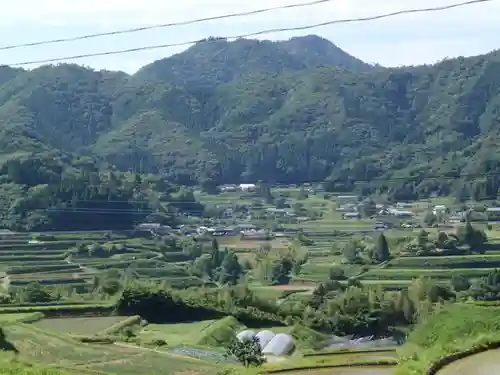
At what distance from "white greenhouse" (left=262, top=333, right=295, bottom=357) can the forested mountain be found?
45025 millimetres

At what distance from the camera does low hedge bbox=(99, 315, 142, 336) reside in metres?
25.0

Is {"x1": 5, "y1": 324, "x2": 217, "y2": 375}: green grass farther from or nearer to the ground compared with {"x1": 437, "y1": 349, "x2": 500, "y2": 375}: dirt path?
nearer to the ground

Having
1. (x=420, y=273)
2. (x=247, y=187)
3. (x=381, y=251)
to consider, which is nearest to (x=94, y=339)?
(x=420, y=273)

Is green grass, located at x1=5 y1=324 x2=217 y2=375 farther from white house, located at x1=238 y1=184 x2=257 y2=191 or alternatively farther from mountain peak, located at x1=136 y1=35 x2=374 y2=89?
mountain peak, located at x1=136 y1=35 x2=374 y2=89

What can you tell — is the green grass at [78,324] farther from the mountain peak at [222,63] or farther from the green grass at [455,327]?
the mountain peak at [222,63]

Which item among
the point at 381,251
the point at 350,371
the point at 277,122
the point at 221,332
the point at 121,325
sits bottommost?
the point at 381,251

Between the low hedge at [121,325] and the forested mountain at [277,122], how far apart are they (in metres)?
41.0

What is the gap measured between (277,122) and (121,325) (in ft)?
241

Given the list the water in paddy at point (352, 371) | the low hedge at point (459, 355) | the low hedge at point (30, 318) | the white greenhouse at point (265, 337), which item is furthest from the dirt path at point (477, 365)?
the low hedge at point (30, 318)

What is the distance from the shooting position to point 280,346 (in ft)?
75.9

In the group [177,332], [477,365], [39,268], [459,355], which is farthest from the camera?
[39,268]

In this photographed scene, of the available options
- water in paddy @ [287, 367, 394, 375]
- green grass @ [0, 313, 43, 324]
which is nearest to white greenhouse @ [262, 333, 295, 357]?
green grass @ [0, 313, 43, 324]

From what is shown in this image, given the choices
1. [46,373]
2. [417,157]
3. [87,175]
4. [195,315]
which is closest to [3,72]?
[417,157]

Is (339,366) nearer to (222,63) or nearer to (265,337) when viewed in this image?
(265,337)
